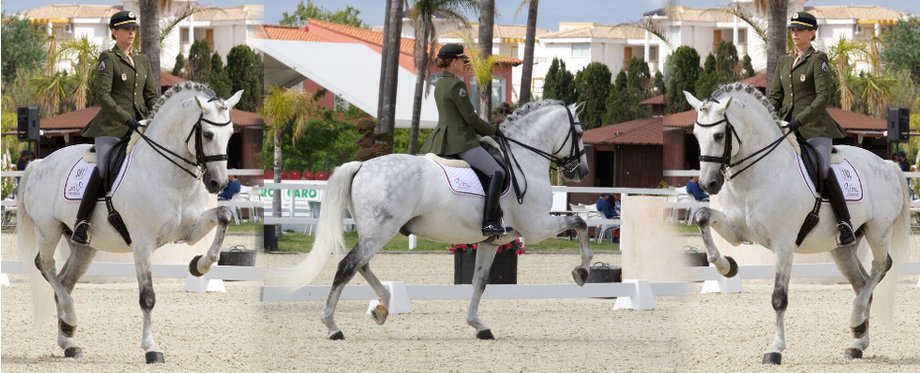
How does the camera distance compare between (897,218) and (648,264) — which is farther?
(648,264)

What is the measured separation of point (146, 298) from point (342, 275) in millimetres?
1277

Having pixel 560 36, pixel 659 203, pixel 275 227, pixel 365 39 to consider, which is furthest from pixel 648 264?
pixel 560 36

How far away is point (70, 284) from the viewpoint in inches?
297

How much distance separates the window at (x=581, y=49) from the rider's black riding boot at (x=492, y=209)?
3990 cm

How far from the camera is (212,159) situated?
6.73 meters

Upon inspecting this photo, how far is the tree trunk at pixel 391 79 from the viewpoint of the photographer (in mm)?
25938

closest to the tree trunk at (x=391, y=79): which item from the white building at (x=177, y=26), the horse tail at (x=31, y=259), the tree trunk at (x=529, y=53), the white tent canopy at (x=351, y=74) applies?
the white tent canopy at (x=351, y=74)

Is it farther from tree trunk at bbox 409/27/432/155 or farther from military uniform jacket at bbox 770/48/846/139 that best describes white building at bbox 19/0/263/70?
tree trunk at bbox 409/27/432/155

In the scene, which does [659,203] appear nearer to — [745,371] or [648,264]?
[648,264]

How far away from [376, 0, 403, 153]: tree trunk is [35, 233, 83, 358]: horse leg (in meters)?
18.0

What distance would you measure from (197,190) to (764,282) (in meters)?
7.91

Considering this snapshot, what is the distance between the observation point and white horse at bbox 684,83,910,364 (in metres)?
7.00

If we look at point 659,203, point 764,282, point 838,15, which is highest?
point 838,15

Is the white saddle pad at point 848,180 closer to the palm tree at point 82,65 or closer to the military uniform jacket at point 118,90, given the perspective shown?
the military uniform jacket at point 118,90
